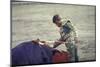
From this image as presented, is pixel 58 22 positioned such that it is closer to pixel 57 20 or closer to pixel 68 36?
pixel 57 20

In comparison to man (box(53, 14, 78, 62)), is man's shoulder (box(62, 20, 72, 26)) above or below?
above

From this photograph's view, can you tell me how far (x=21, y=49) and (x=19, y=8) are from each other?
18.8 inches

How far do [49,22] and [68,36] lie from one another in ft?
1.00

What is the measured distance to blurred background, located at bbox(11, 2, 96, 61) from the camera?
6.93 ft

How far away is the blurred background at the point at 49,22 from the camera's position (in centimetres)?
211

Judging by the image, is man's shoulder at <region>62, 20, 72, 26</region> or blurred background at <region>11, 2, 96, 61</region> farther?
man's shoulder at <region>62, 20, 72, 26</region>

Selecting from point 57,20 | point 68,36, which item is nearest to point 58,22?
point 57,20

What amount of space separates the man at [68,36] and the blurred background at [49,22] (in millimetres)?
51

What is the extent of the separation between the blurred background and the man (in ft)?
0.17

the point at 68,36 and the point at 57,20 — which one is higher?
the point at 57,20

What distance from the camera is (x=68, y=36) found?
2295mm

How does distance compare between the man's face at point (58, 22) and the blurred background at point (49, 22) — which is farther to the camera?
the man's face at point (58, 22)
